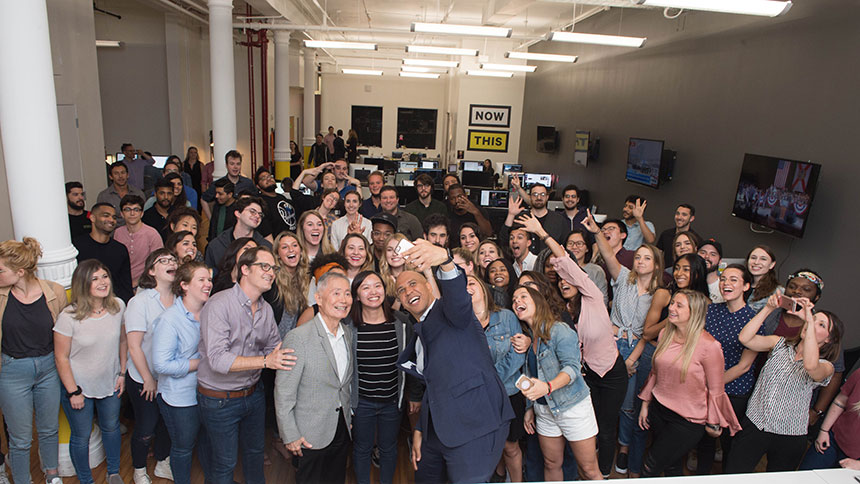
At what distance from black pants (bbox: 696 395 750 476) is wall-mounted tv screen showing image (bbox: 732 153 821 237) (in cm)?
227

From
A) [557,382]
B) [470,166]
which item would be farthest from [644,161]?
[557,382]

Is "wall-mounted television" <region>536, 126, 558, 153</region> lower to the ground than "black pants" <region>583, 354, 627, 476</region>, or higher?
higher

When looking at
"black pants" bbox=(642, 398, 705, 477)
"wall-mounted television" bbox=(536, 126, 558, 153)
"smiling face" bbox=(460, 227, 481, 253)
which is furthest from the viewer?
"wall-mounted television" bbox=(536, 126, 558, 153)

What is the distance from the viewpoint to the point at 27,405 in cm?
283

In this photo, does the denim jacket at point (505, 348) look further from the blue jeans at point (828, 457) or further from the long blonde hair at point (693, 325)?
the blue jeans at point (828, 457)

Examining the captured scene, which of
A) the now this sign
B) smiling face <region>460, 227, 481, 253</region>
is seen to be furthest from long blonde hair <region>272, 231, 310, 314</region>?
the now this sign

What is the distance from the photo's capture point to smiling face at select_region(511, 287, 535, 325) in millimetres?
2852

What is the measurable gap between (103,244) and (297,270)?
137 centimetres

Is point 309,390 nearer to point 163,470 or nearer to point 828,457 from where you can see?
point 163,470

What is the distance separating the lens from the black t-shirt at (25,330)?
2.75 m

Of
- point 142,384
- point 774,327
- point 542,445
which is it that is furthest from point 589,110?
point 142,384

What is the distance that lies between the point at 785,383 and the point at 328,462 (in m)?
2.44

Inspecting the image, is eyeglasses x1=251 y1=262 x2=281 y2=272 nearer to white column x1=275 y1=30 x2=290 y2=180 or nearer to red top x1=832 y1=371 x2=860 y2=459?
red top x1=832 y1=371 x2=860 y2=459

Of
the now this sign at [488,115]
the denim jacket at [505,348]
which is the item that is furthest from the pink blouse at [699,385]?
the now this sign at [488,115]
